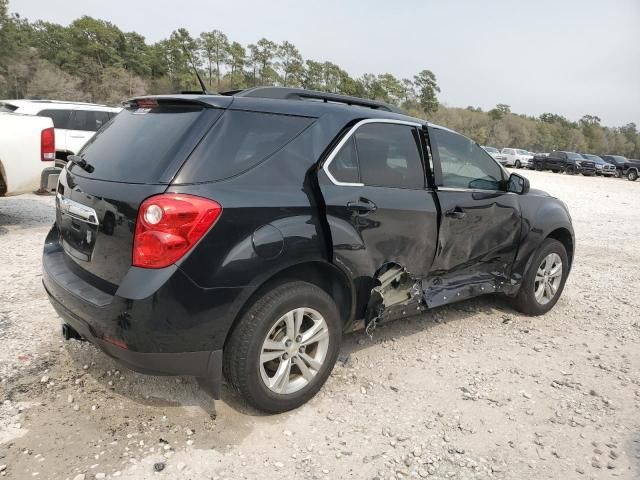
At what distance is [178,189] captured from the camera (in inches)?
90.4

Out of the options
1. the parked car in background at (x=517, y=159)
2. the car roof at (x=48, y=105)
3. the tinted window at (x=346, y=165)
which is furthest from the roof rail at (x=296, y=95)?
the parked car in background at (x=517, y=159)

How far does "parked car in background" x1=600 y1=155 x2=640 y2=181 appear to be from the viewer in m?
33.0

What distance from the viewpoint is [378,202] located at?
303 centimetres

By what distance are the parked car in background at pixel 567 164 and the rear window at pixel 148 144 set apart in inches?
1466

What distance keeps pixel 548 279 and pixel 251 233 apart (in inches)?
134

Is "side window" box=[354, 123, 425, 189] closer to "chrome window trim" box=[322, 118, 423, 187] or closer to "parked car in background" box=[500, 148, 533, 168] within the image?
"chrome window trim" box=[322, 118, 423, 187]

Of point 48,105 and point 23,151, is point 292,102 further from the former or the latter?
point 48,105

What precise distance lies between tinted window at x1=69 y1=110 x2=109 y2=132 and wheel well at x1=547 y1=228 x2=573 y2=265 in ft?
31.6

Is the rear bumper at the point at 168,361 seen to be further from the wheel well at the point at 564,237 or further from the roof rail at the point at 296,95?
the wheel well at the point at 564,237

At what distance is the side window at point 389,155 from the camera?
3.07 m

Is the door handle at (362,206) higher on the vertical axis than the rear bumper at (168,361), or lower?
higher

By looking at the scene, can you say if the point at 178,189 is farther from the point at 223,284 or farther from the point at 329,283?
the point at 329,283

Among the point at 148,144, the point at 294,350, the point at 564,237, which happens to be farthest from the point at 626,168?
the point at 148,144

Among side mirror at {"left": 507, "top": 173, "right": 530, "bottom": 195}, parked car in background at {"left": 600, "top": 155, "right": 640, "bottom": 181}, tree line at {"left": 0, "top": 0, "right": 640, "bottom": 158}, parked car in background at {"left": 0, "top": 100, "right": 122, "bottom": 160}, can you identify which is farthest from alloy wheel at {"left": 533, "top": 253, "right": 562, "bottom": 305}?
tree line at {"left": 0, "top": 0, "right": 640, "bottom": 158}
